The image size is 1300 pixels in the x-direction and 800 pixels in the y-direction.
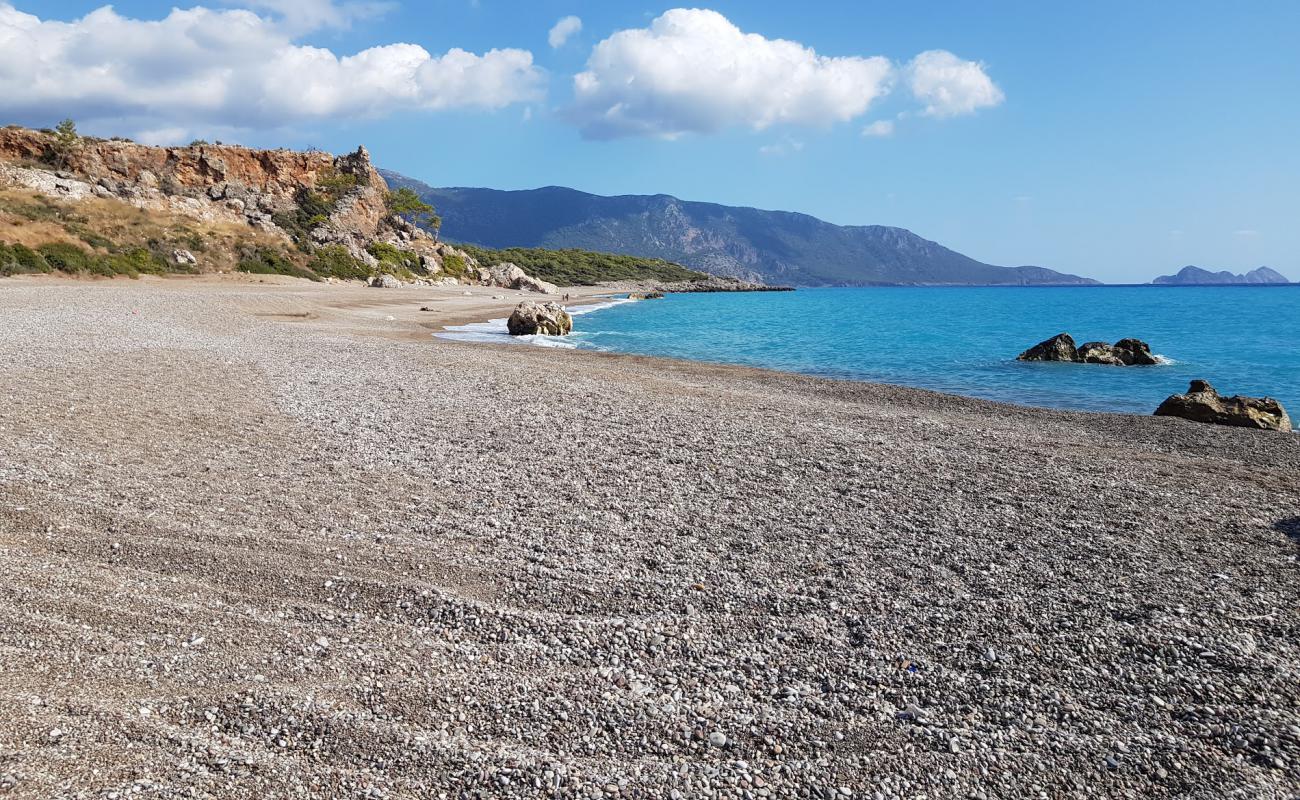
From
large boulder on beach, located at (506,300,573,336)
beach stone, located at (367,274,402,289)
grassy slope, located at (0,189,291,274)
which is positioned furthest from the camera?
beach stone, located at (367,274,402,289)

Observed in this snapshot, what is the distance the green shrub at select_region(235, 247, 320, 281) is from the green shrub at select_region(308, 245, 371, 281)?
249 centimetres

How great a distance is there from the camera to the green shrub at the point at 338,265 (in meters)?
69.4

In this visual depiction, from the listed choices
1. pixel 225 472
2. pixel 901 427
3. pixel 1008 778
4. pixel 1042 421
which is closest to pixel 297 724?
pixel 1008 778

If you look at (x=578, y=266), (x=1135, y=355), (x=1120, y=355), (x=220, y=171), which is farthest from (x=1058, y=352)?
(x=578, y=266)

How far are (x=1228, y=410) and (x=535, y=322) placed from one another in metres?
28.2

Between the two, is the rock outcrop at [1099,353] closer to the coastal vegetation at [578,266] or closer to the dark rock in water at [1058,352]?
the dark rock in water at [1058,352]

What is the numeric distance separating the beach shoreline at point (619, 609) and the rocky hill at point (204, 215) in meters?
47.8

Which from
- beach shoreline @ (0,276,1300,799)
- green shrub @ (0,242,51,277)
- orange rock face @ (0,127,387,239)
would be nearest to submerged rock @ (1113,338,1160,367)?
beach shoreline @ (0,276,1300,799)

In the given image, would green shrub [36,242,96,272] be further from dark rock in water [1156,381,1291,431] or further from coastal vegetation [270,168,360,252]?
dark rock in water [1156,381,1291,431]

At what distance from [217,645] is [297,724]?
1.34 m

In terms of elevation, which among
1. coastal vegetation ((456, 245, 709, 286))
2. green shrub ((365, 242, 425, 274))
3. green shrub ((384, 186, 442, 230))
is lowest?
green shrub ((365, 242, 425, 274))

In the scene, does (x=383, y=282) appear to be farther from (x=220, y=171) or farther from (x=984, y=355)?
(x=984, y=355)

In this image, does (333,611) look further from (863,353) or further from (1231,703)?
(863,353)

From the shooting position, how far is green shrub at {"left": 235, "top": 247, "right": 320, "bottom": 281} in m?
61.4
